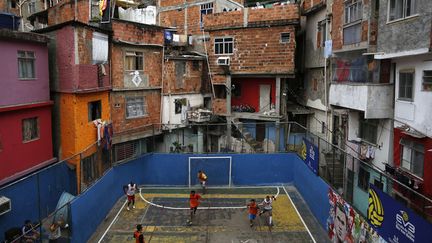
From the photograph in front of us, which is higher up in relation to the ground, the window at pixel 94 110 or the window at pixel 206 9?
the window at pixel 206 9

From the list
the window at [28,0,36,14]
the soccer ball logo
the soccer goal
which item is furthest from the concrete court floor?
the window at [28,0,36,14]

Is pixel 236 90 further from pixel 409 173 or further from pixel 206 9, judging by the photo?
pixel 409 173

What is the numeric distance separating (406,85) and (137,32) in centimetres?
1489

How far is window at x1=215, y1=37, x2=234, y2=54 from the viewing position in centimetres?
2450

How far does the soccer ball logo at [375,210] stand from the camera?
31.1 ft

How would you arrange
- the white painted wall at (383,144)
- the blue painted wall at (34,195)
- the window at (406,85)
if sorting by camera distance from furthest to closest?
the white painted wall at (383,144), the window at (406,85), the blue painted wall at (34,195)

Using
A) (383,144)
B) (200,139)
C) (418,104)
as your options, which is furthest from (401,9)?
(200,139)

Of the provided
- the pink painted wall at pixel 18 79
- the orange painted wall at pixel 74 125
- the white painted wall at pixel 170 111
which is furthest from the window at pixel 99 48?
the white painted wall at pixel 170 111

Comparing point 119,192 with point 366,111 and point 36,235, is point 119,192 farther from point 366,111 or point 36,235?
point 366,111

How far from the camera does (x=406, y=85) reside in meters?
14.2

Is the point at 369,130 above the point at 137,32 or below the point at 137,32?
below

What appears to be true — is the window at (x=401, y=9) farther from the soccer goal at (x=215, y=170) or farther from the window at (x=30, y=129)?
the window at (x=30, y=129)

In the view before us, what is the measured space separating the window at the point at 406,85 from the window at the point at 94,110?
14272mm

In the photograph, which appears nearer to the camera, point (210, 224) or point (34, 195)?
point (34, 195)
